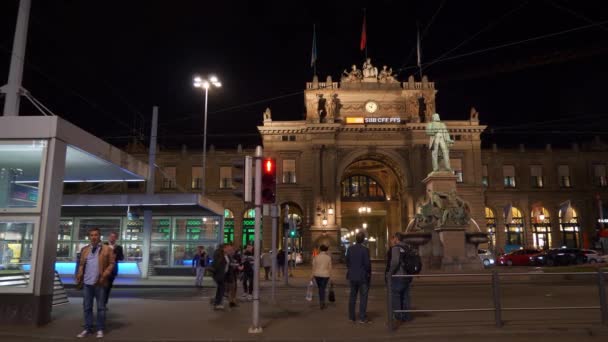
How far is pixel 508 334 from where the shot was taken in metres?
9.26

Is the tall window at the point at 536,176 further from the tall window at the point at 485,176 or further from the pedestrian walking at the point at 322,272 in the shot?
the pedestrian walking at the point at 322,272

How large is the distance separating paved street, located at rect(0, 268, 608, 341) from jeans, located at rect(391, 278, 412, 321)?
285 mm

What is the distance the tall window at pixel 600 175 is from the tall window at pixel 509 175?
10677mm

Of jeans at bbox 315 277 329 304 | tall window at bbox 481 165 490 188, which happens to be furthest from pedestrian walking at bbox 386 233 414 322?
tall window at bbox 481 165 490 188

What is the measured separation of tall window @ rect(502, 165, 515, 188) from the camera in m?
63.1

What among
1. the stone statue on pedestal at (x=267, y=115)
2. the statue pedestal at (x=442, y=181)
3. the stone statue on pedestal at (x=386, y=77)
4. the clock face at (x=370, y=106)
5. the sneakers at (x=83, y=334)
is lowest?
the sneakers at (x=83, y=334)

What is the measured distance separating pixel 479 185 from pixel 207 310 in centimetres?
4997

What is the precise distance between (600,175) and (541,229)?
11.0 meters

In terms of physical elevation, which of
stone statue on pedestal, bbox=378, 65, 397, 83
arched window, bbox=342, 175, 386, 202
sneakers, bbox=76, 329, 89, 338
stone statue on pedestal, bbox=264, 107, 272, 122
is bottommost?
sneakers, bbox=76, 329, 89, 338

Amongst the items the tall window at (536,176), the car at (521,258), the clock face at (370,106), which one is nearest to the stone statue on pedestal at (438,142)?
the car at (521,258)

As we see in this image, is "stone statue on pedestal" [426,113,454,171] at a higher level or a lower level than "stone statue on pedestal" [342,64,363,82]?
lower

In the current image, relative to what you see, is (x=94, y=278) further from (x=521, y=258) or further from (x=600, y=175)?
(x=600, y=175)

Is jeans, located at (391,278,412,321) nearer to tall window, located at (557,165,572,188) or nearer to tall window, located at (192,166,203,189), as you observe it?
tall window, located at (192,166,203,189)

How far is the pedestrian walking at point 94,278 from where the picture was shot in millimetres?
9203
